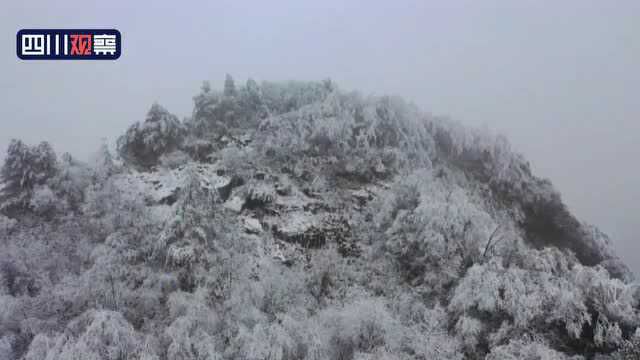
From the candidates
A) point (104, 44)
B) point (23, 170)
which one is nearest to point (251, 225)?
point (104, 44)

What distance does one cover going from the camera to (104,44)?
18297mm

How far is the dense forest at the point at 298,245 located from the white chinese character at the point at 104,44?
15.1ft

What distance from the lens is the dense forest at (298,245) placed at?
49.0 ft

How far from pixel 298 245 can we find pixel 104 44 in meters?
9.23

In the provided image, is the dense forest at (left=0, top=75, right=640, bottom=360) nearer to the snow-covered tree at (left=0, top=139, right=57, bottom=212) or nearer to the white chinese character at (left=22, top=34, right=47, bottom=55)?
the snow-covered tree at (left=0, top=139, right=57, bottom=212)

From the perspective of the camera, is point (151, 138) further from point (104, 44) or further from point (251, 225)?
point (251, 225)

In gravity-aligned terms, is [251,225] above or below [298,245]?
above

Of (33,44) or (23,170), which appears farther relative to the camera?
(23,170)

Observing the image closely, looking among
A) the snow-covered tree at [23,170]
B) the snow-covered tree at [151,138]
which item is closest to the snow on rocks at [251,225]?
the snow-covered tree at [151,138]

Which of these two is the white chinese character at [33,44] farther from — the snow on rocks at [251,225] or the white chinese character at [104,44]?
the snow on rocks at [251,225]

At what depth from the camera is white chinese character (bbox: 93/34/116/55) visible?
18.2 meters

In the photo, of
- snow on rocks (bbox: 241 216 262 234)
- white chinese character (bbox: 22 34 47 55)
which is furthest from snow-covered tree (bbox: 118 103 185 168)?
white chinese character (bbox: 22 34 47 55)

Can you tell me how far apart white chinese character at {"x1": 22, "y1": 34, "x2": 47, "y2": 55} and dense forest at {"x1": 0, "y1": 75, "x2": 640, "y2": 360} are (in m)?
4.16

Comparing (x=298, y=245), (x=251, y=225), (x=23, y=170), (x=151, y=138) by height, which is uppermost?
(x=151, y=138)
